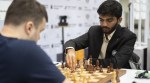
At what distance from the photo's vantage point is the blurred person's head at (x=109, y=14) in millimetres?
2797

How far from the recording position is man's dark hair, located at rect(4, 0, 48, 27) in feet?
4.04

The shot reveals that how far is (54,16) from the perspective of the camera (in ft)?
16.1

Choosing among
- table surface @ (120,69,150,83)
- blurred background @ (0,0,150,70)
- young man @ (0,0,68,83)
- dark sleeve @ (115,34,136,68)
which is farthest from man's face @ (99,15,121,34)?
blurred background @ (0,0,150,70)

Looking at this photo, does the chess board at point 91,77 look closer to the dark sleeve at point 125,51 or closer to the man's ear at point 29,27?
the dark sleeve at point 125,51

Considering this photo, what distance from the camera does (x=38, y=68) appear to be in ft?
3.83

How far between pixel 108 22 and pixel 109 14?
0.09 metres

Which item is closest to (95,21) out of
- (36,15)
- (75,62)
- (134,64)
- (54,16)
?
(54,16)

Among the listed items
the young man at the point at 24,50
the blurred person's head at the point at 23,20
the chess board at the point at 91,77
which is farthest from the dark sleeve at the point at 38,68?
the chess board at the point at 91,77

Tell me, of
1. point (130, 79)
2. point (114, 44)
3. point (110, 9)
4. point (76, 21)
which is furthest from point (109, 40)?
point (76, 21)

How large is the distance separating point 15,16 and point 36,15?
0.10 meters

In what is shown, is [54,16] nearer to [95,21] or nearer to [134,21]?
[95,21]

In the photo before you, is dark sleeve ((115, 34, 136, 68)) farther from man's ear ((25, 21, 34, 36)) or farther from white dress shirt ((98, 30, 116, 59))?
man's ear ((25, 21, 34, 36))

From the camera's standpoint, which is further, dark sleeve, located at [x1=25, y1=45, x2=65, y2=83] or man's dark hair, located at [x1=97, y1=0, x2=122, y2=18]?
man's dark hair, located at [x1=97, y1=0, x2=122, y2=18]

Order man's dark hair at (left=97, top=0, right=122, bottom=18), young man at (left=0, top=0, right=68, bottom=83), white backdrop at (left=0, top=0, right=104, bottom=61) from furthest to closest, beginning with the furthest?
white backdrop at (left=0, top=0, right=104, bottom=61), man's dark hair at (left=97, top=0, right=122, bottom=18), young man at (left=0, top=0, right=68, bottom=83)
